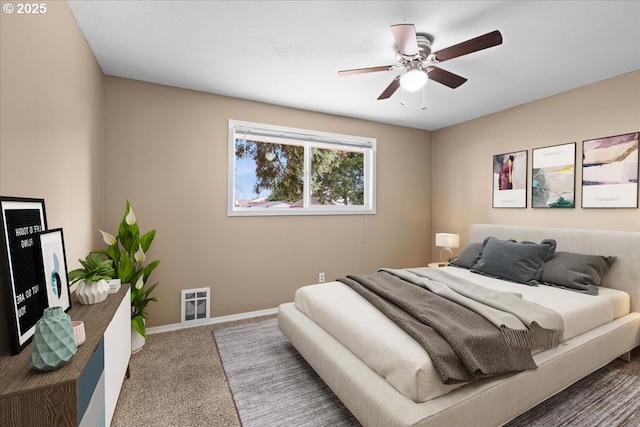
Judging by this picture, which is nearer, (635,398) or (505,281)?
(635,398)

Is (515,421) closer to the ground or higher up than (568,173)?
closer to the ground

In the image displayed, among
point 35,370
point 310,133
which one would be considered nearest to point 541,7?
point 310,133

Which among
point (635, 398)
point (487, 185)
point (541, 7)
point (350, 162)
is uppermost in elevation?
point (541, 7)

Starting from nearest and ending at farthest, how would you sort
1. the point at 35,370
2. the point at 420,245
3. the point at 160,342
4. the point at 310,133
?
the point at 35,370, the point at 160,342, the point at 310,133, the point at 420,245

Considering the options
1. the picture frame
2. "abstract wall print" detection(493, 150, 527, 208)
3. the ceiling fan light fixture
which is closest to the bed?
"abstract wall print" detection(493, 150, 527, 208)

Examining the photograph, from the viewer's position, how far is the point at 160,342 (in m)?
2.82

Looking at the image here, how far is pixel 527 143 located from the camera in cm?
354

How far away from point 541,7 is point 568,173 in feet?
6.62

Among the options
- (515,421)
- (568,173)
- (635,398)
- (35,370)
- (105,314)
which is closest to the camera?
(35,370)

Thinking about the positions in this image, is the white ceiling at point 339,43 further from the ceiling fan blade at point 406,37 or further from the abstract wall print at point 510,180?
the abstract wall print at point 510,180

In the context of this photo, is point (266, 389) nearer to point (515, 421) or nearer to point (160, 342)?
point (160, 342)

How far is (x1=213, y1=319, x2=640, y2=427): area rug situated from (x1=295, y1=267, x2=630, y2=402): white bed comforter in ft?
1.33

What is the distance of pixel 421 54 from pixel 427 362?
84.0 inches

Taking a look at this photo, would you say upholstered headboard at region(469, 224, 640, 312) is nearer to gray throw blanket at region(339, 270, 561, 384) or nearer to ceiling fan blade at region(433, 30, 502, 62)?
gray throw blanket at region(339, 270, 561, 384)
